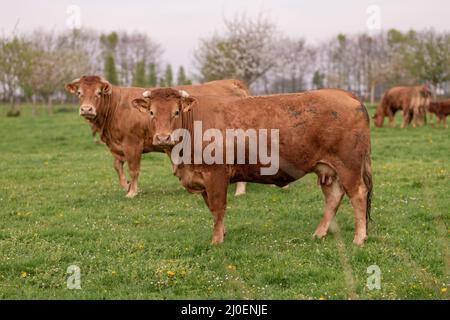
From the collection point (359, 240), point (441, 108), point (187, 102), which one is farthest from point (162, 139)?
point (441, 108)

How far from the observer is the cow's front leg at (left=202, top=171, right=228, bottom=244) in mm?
7633

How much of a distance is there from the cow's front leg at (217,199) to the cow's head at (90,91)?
4505 mm

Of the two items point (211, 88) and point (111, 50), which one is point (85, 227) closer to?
point (211, 88)

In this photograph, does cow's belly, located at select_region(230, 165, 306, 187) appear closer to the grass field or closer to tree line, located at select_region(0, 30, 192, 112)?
the grass field

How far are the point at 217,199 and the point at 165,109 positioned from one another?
1486 millimetres

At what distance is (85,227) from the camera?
8750 millimetres

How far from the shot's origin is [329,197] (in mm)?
8172

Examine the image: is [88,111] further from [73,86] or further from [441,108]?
[441,108]

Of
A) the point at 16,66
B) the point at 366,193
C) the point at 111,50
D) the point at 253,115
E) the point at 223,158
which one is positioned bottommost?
the point at 366,193

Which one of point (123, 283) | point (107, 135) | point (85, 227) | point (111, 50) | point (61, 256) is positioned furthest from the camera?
point (111, 50)

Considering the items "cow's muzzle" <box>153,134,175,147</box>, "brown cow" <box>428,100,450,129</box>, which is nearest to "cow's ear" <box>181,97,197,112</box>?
"cow's muzzle" <box>153,134,175,147</box>

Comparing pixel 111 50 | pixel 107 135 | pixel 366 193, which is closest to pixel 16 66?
pixel 107 135

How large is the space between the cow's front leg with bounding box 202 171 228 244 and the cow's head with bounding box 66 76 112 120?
4.51 m
